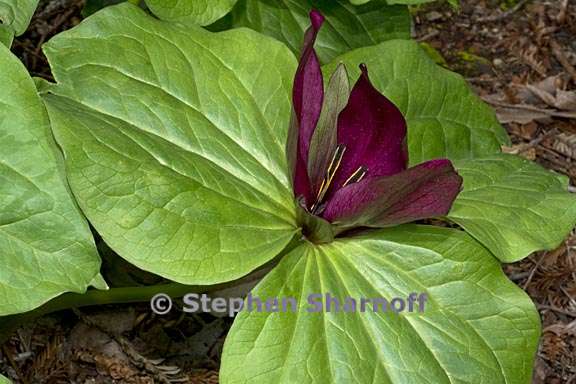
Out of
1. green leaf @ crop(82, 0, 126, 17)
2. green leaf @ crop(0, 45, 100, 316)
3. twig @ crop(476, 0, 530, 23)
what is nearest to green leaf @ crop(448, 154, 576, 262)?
green leaf @ crop(0, 45, 100, 316)

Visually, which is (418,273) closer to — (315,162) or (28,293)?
(315,162)

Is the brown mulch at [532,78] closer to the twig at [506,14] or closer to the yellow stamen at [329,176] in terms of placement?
the twig at [506,14]

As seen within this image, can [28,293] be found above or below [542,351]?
above

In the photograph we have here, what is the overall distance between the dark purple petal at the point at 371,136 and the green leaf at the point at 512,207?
157 millimetres

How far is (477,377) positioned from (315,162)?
1.39 ft

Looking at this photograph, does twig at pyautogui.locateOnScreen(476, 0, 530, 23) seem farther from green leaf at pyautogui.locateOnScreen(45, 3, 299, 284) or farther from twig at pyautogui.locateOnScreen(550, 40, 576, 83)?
green leaf at pyautogui.locateOnScreen(45, 3, 299, 284)

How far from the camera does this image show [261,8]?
6.30ft

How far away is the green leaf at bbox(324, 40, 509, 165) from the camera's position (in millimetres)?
1672

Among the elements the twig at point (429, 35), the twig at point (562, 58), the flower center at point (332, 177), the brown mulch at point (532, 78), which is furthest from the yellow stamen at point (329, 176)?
the twig at point (562, 58)

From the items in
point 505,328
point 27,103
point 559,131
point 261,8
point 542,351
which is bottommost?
point 542,351

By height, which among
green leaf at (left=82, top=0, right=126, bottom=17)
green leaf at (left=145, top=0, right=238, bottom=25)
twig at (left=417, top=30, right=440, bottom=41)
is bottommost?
twig at (left=417, top=30, right=440, bottom=41)

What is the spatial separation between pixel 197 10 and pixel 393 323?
696 mm

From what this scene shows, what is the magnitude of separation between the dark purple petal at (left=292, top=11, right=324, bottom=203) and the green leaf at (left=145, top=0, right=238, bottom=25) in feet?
1.09

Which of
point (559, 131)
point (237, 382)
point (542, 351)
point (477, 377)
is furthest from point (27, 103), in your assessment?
point (559, 131)
